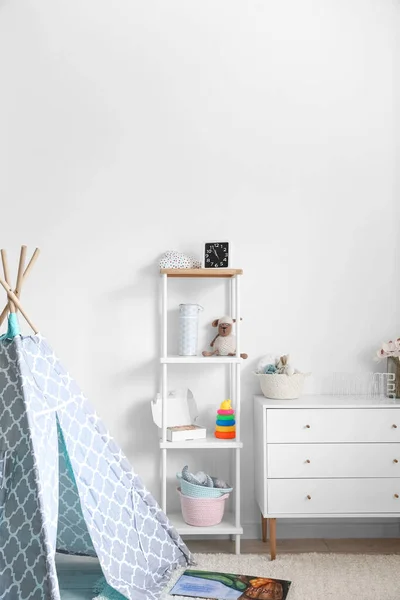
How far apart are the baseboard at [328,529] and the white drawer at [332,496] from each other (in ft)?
1.32

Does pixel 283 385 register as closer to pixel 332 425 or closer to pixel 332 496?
pixel 332 425

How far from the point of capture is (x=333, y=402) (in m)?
2.94

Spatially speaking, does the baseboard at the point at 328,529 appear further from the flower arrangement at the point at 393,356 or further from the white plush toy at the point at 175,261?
the white plush toy at the point at 175,261

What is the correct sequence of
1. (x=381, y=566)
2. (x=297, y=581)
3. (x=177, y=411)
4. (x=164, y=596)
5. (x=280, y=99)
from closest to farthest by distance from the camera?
(x=164, y=596) < (x=297, y=581) < (x=381, y=566) < (x=177, y=411) < (x=280, y=99)

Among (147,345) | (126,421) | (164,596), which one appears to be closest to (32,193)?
(147,345)

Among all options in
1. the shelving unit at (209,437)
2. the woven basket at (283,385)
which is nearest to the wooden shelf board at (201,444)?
the shelving unit at (209,437)

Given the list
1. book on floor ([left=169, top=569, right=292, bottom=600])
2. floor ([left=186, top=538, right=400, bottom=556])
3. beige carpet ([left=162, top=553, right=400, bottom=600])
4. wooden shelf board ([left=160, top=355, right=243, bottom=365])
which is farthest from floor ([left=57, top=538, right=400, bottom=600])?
wooden shelf board ([left=160, top=355, right=243, bottom=365])

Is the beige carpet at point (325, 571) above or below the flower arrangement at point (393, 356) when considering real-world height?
below

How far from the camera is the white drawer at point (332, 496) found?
9.25 ft

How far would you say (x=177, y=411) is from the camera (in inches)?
122

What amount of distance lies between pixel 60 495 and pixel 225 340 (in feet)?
3.44

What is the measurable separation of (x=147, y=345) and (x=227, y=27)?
5.78 ft

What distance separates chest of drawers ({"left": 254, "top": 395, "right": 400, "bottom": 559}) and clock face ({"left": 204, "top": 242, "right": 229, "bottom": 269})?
0.73 metres

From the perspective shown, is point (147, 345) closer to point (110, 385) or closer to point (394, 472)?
point (110, 385)
